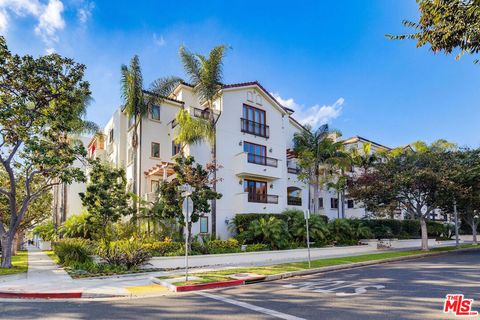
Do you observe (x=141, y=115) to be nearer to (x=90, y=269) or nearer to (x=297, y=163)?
(x=90, y=269)

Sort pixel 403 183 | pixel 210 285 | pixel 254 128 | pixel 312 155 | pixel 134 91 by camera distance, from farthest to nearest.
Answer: pixel 312 155 < pixel 254 128 < pixel 403 183 < pixel 134 91 < pixel 210 285

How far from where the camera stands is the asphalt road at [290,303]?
8117 mm

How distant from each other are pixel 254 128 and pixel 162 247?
13.7 m

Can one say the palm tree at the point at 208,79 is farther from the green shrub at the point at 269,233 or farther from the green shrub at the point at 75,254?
the green shrub at the point at 75,254

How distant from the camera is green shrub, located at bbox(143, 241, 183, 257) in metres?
17.9

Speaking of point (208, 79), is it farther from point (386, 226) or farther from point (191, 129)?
point (386, 226)

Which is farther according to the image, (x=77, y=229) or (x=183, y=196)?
(x=77, y=229)

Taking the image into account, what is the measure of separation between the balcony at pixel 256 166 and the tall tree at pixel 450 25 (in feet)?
56.2

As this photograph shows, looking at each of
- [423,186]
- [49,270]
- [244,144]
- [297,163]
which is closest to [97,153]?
[244,144]

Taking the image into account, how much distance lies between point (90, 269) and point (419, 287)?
12.5 metres

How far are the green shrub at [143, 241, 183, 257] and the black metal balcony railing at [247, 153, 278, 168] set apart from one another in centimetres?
1007

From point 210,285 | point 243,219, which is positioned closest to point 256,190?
point 243,219

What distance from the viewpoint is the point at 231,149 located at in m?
27.0

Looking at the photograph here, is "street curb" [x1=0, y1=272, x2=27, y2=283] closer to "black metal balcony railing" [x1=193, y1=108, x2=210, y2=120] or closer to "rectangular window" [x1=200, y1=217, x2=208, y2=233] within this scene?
"rectangular window" [x1=200, y1=217, x2=208, y2=233]
